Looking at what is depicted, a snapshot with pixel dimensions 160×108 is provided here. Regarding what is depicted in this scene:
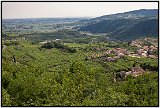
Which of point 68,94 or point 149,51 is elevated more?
point 68,94

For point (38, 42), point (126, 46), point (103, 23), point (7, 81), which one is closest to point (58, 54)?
point (38, 42)

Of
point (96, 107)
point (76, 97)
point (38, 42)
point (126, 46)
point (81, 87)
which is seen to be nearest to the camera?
point (96, 107)

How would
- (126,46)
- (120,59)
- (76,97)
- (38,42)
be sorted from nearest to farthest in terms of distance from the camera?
1. (76,97)
2. (120,59)
3. (126,46)
4. (38,42)

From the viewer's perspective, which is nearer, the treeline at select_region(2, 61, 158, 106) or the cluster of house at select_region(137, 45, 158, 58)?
the treeline at select_region(2, 61, 158, 106)

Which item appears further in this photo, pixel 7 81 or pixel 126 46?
pixel 126 46

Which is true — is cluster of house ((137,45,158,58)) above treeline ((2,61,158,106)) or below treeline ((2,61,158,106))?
below

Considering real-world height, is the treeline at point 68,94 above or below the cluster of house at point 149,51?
above

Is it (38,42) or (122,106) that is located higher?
(122,106)

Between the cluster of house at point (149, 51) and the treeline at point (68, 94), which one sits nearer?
the treeline at point (68, 94)

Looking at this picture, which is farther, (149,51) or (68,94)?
(149,51)

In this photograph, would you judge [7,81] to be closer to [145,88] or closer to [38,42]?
[145,88]
